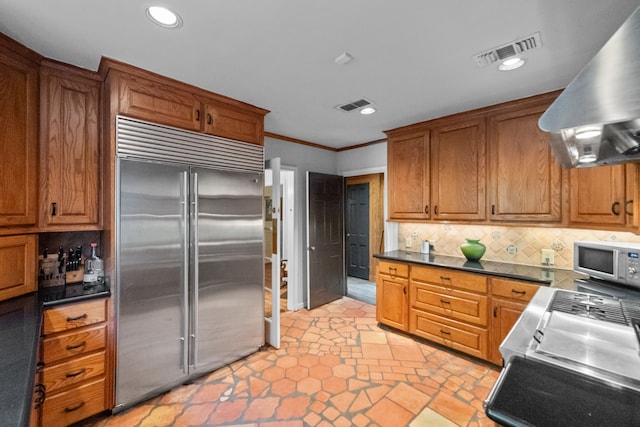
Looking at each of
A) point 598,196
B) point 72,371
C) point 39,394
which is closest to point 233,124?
point 72,371

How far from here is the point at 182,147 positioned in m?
2.20

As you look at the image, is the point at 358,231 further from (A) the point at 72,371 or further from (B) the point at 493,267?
(A) the point at 72,371

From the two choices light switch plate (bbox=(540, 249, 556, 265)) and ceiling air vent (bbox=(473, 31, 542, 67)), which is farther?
light switch plate (bbox=(540, 249, 556, 265))

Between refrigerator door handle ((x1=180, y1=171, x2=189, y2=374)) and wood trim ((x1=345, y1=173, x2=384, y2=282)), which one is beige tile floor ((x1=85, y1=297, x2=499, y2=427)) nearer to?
refrigerator door handle ((x1=180, y1=171, x2=189, y2=374))

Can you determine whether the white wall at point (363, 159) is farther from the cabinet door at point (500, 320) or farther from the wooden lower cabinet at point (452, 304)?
the cabinet door at point (500, 320)

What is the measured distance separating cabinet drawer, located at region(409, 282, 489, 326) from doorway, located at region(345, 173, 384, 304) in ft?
7.75

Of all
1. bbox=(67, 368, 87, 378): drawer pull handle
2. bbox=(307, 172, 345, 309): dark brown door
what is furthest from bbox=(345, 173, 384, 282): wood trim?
bbox=(67, 368, 87, 378): drawer pull handle

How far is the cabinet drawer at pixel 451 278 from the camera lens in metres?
2.54

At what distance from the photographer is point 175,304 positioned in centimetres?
217

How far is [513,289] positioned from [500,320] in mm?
306

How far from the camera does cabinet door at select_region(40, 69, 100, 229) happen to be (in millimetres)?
1896

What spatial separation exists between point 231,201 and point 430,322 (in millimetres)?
2347

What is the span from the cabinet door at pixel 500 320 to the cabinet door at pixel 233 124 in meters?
2.66

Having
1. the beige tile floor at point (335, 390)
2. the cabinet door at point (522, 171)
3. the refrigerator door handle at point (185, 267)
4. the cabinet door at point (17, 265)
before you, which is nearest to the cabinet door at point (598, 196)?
the cabinet door at point (522, 171)
